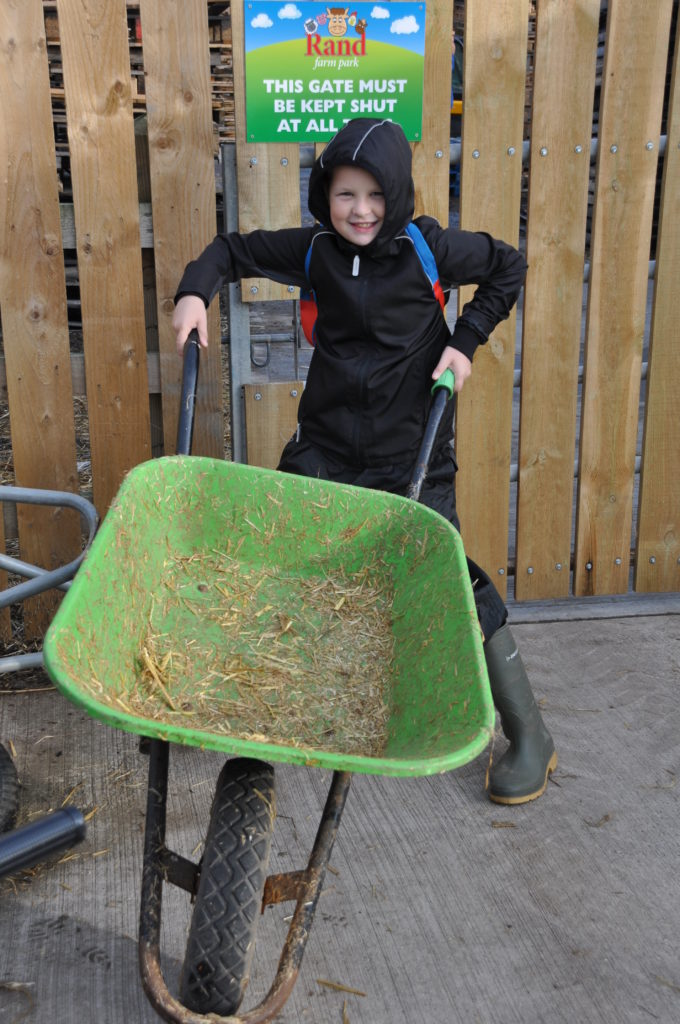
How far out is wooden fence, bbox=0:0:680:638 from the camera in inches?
125

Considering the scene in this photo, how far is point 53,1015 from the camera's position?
2109mm

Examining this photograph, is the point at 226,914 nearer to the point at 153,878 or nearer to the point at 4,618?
the point at 153,878


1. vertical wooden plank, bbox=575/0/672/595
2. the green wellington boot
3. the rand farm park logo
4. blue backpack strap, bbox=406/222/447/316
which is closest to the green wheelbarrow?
blue backpack strap, bbox=406/222/447/316

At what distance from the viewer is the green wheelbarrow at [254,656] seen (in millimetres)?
1604

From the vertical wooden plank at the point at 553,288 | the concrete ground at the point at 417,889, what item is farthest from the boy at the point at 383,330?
the vertical wooden plank at the point at 553,288

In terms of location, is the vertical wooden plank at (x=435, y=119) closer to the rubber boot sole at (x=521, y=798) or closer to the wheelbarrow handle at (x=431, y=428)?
the wheelbarrow handle at (x=431, y=428)

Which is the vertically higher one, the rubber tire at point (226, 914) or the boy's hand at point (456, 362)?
the boy's hand at point (456, 362)

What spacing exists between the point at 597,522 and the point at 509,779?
143 centimetres

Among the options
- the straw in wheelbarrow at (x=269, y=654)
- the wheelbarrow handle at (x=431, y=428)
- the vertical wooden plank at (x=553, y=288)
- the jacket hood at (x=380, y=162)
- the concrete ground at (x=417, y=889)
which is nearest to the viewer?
the straw in wheelbarrow at (x=269, y=654)

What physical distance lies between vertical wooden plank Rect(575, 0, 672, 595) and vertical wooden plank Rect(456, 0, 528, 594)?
0.31m

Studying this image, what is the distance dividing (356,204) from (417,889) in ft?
5.50

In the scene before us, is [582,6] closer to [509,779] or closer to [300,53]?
[300,53]

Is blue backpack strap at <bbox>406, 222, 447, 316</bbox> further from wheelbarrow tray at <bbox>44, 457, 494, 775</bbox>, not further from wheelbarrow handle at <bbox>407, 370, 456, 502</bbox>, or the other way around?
wheelbarrow tray at <bbox>44, 457, 494, 775</bbox>

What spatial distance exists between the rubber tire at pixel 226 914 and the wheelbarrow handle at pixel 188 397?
906mm
